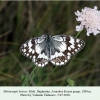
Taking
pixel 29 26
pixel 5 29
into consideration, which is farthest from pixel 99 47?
pixel 5 29

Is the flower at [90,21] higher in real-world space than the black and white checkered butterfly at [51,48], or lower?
higher

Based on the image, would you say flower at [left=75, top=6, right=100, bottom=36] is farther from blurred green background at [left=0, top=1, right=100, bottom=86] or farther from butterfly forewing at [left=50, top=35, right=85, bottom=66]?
blurred green background at [left=0, top=1, right=100, bottom=86]

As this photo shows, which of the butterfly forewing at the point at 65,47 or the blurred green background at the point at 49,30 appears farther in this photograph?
the blurred green background at the point at 49,30

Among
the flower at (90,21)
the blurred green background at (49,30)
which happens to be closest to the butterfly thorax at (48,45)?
the flower at (90,21)

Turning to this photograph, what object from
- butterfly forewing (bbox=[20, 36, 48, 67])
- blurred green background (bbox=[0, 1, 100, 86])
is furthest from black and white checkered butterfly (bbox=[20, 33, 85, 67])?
blurred green background (bbox=[0, 1, 100, 86])

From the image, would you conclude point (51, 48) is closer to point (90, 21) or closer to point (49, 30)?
point (90, 21)

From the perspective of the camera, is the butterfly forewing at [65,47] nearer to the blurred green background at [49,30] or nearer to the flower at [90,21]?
the flower at [90,21]
